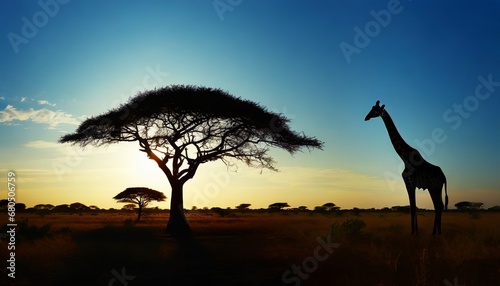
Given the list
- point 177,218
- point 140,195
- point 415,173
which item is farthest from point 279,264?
point 140,195

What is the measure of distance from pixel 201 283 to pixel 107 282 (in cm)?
204

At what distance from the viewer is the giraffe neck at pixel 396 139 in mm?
13602

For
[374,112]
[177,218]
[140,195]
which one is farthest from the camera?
[140,195]

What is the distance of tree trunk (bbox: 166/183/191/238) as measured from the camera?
871 inches

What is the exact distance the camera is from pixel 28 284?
870 cm

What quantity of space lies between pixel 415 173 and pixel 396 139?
1391mm

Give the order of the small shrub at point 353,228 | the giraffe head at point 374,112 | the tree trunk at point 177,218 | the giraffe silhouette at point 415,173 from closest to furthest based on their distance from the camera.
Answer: the giraffe silhouette at point 415,173 → the giraffe head at point 374,112 → the small shrub at point 353,228 → the tree trunk at point 177,218

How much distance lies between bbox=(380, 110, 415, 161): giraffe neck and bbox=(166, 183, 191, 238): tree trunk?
11822 millimetres

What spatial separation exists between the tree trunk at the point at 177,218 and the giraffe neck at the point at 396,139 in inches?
465

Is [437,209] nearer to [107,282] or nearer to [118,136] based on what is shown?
[107,282]

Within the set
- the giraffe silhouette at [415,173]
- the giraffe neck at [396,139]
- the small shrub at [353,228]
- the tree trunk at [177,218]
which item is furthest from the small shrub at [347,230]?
the tree trunk at [177,218]

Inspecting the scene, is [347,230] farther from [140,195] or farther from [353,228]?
[140,195]

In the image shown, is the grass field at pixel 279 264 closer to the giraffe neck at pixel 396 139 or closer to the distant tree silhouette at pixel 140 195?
the giraffe neck at pixel 396 139

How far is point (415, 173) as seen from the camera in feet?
42.3
